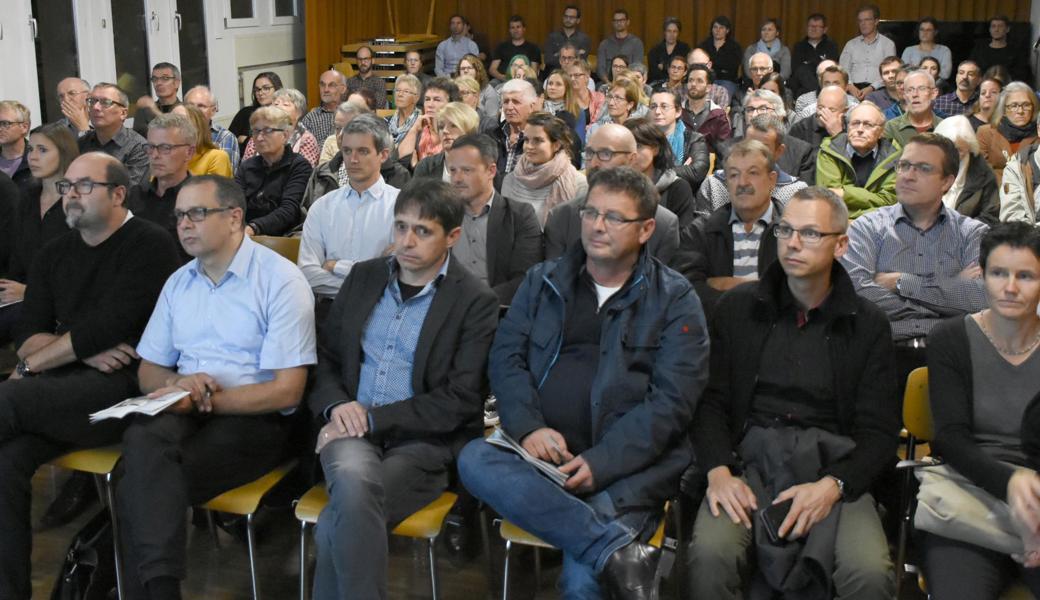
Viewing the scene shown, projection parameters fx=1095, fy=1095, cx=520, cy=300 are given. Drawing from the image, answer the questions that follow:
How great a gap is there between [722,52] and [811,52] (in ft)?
2.78

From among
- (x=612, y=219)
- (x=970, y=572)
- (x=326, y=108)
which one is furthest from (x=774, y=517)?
(x=326, y=108)

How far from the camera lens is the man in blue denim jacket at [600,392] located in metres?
2.43

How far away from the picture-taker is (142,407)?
2668 mm

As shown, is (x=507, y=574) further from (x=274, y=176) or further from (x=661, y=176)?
(x=274, y=176)

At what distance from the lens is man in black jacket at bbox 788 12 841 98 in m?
10.4

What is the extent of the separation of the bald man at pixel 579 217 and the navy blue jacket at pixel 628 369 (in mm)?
718

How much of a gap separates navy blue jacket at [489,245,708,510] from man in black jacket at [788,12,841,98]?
815 cm

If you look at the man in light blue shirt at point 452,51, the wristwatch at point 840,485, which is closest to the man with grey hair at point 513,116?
the wristwatch at point 840,485

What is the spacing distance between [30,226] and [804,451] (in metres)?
2.90

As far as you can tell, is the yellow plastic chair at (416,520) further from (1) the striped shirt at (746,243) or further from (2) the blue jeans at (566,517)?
(1) the striped shirt at (746,243)

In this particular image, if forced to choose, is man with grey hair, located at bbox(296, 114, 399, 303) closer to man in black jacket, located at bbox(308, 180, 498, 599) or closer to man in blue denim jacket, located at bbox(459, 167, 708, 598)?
man in black jacket, located at bbox(308, 180, 498, 599)

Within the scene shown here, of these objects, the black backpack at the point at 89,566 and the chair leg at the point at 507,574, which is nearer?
the chair leg at the point at 507,574

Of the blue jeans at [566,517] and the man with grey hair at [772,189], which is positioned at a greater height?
the man with grey hair at [772,189]

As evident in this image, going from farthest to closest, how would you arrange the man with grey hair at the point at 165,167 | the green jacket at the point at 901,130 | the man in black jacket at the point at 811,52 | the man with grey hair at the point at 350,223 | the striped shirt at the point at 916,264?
the man in black jacket at the point at 811,52, the green jacket at the point at 901,130, the man with grey hair at the point at 165,167, the man with grey hair at the point at 350,223, the striped shirt at the point at 916,264
